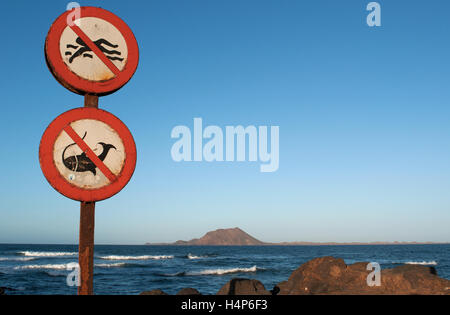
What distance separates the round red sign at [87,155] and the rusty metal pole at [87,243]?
0.16 metres

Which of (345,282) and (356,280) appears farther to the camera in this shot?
(345,282)

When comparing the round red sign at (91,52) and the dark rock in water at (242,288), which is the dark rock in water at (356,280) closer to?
the dark rock in water at (242,288)

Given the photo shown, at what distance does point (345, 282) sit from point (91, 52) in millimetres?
11742

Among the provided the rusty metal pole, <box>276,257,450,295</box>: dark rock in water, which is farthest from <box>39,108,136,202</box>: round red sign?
<box>276,257,450,295</box>: dark rock in water

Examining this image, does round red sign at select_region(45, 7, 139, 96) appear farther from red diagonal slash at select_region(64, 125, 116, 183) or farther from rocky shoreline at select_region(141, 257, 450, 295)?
rocky shoreline at select_region(141, 257, 450, 295)

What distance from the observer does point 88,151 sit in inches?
115

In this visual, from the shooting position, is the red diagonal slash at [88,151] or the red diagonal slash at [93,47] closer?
the red diagonal slash at [88,151]

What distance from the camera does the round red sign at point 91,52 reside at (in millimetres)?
3062

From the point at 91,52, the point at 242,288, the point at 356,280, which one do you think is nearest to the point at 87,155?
the point at 91,52

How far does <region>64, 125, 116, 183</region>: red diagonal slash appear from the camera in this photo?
2.89 m

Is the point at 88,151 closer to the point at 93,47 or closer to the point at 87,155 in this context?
the point at 87,155

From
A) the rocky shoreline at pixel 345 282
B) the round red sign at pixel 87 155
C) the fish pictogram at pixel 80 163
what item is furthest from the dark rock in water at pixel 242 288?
the fish pictogram at pixel 80 163

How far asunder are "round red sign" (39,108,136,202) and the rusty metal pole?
160 mm
